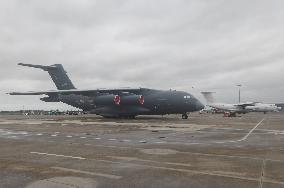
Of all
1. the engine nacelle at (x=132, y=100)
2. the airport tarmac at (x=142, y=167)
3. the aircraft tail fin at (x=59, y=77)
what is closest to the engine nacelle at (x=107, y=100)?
the engine nacelle at (x=132, y=100)

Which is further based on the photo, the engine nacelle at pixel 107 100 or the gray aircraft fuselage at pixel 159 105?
the engine nacelle at pixel 107 100

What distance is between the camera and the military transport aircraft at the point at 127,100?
45312mm

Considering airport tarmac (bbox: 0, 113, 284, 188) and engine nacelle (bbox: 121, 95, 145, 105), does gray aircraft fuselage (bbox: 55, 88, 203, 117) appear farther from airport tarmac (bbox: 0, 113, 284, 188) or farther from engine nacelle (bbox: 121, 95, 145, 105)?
airport tarmac (bbox: 0, 113, 284, 188)

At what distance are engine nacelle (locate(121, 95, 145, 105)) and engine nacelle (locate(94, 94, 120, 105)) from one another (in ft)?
2.72

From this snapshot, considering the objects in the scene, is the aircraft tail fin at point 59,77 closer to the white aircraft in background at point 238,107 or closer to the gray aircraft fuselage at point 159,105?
the gray aircraft fuselage at point 159,105

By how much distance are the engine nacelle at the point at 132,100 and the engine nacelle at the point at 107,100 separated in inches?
32.6

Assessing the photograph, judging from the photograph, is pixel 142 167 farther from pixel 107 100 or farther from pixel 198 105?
pixel 107 100

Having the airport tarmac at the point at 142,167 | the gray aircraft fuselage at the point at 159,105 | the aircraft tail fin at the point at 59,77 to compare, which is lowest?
the airport tarmac at the point at 142,167

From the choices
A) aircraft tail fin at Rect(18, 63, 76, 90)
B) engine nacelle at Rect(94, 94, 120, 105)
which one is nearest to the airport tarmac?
engine nacelle at Rect(94, 94, 120, 105)

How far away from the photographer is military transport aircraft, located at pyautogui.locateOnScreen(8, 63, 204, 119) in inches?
1784

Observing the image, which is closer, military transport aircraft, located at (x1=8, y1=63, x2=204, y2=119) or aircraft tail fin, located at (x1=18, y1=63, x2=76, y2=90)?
military transport aircraft, located at (x1=8, y1=63, x2=204, y2=119)

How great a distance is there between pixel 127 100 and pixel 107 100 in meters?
3.14

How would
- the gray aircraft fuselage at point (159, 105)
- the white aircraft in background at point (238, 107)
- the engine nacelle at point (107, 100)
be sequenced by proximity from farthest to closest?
the white aircraft in background at point (238, 107) → the engine nacelle at point (107, 100) → the gray aircraft fuselage at point (159, 105)

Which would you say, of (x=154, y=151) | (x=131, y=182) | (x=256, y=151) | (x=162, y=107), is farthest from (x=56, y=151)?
(x=162, y=107)
